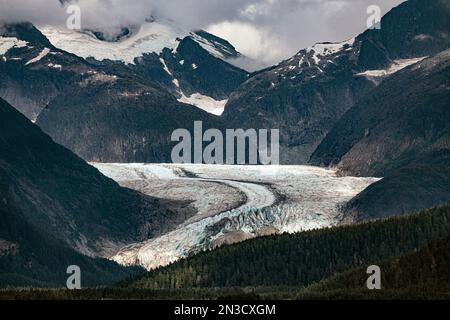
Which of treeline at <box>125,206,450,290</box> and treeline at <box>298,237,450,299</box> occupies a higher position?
treeline at <box>125,206,450,290</box>

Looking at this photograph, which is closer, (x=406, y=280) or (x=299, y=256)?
(x=406, y=280)

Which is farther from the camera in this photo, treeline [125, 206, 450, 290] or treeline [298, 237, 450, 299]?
treeline [125, 206, 450, 290]

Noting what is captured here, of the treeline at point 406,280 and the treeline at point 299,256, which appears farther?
the treeline at point 299,256

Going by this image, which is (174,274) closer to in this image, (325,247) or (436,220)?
(325,247)

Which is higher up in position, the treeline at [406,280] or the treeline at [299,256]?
the treeline at [299,256]

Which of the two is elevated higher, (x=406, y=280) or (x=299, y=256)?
(x=299, y=256)
